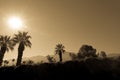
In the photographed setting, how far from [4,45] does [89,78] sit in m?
49.9

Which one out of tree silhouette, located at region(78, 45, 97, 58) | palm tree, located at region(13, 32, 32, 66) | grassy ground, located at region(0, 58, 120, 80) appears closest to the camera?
grassy ground, located at region(0, 58, 120, 80)

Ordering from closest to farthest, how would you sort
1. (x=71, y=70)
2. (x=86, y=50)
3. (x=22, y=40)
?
(x=71, y=70), (x=22, y=40), (x=86, y=50)

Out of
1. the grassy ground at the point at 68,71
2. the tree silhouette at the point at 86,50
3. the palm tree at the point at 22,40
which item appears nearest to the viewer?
the grassy ground at the point at 68,71

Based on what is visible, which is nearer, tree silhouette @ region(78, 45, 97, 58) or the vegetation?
the vegetation

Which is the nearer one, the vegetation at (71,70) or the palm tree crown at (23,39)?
the vegetation at (71,70)

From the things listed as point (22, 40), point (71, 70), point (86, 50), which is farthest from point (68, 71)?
point (86, 50)

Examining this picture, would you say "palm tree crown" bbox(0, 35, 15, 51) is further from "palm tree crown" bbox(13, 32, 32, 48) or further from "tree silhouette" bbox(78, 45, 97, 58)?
"tree silhouette" bbox(78, 45, 97, 58)

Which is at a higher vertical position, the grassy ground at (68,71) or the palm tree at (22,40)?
the palm tree at (22,40)

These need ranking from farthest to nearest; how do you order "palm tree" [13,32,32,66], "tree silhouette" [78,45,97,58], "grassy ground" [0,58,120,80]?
"tree silhouette" [78,45,97,58] < "palm tree" [13,32,32,66] < "grassy ground" [0,58,120,80]

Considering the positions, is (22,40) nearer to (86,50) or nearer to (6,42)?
(6,42)

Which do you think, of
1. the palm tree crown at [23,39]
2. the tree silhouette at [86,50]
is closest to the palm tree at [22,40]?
the palm tree crown at [23,39]

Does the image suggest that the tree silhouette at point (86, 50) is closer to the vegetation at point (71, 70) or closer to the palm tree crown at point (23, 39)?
the palm tree crown at point (23, 39)

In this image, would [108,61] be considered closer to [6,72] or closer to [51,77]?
[51,77]

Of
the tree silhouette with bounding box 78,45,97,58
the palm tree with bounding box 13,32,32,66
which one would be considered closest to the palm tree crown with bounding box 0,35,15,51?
the palm tree with bounding box 13,32,32,66
